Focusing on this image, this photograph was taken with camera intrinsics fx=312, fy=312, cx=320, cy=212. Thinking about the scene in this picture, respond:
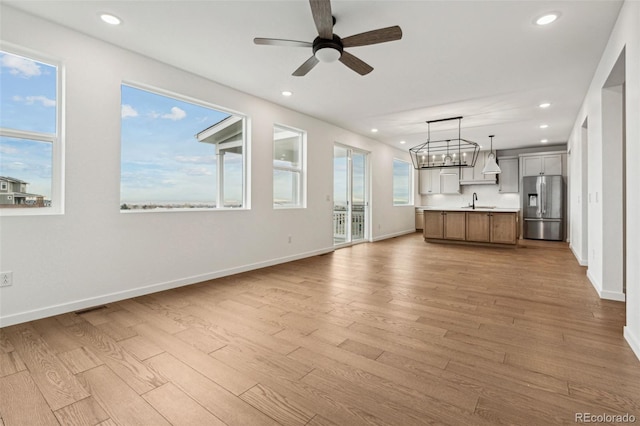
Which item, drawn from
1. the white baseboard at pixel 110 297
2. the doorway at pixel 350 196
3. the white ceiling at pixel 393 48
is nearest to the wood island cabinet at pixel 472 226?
the doorway at pixel 350 196

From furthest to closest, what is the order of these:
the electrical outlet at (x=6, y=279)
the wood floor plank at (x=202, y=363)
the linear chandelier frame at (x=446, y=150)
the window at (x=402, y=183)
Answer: the window at (x=402, y=183) → the linear chandelier frame at (x=446, y=150) → the electrical outlet at (x=6, y=279) → the wood floor plank at (x=202, y=363)

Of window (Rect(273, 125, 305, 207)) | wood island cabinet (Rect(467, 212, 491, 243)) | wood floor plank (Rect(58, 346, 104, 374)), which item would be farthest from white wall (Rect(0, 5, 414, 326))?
wood island cabinet (Rect(467, 212, 491, 243))

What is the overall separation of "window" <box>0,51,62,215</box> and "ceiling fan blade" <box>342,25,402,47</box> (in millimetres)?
2713

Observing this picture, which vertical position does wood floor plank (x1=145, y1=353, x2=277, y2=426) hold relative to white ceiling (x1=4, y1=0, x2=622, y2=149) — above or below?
below

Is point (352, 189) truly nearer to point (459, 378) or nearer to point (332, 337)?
point (332, 337)

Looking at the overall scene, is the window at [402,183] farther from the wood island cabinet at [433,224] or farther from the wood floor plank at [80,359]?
the wood floor plank at [80,359]

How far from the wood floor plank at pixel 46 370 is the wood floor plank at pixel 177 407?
0.38 m

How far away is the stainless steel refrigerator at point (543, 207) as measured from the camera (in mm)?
7855

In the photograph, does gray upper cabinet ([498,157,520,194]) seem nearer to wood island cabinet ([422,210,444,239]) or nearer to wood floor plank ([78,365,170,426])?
wood island cabinet ([422,210,444,239])

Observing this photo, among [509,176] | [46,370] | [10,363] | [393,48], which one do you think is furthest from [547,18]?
[509,176]

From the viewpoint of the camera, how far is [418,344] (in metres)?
2.24

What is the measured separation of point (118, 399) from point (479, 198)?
33.8ft

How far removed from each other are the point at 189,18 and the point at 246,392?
2.99 metres

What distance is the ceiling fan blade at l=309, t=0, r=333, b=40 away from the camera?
209cm
